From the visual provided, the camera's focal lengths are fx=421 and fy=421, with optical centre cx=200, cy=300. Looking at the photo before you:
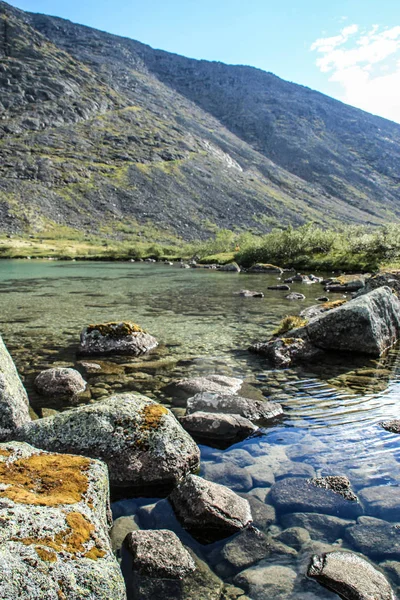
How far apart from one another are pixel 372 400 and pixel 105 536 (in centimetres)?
991

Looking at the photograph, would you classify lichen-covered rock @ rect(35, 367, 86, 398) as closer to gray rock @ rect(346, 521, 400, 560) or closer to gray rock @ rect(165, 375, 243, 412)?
gray rock @ rect(165, 375, 243, 412)

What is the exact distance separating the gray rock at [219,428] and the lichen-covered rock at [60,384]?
4173mm

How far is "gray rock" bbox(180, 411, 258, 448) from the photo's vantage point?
10055mm

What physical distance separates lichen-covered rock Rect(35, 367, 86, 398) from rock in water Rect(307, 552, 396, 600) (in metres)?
8.71

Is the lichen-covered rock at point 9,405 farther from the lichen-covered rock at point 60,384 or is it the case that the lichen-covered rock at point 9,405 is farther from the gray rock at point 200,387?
the gray rock at point 200,387

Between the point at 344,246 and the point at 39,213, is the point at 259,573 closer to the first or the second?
the point at 344,246

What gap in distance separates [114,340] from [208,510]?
1196 cm

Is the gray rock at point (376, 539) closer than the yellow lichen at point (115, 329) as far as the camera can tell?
Yes

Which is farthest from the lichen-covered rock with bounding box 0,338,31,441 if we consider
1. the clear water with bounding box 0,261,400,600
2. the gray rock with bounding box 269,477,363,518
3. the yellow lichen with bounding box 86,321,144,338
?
the yellow lichen with bounding box 86,321,144,338

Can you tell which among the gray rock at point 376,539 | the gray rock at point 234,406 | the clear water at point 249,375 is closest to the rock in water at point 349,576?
the clear water at point 249,375

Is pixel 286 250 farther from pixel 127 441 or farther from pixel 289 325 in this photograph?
pixel 127 441

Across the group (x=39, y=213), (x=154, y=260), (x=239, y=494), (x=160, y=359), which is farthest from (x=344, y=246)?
(x=39, y=213)

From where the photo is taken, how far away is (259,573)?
5.95 m

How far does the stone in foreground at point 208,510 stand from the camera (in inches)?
267
